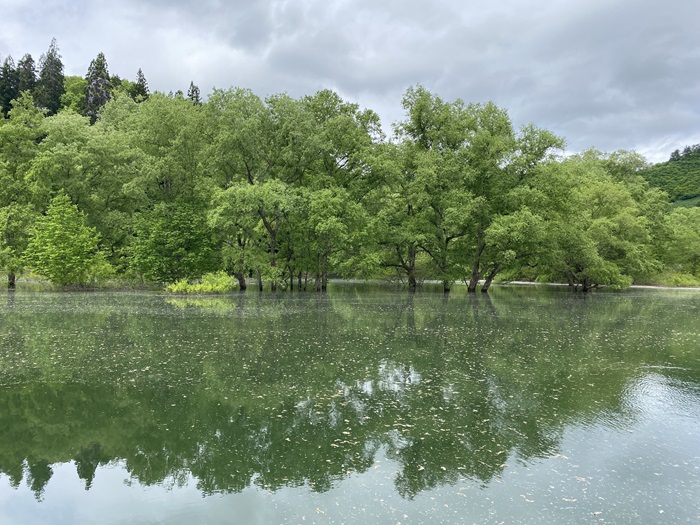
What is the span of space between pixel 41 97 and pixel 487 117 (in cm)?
7860

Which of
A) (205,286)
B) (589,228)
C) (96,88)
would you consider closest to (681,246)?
(589,228)

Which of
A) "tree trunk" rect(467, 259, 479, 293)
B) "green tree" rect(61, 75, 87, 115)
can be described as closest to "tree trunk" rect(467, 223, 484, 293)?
"tree trunk" rect(467, 259, 479, 293)

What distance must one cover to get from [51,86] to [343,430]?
335ft

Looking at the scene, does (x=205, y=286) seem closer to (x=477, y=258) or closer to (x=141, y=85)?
(x=477, y=258)

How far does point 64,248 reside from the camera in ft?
115

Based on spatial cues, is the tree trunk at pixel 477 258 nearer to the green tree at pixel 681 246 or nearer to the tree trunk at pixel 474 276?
the tree trunk at pixel 474 276

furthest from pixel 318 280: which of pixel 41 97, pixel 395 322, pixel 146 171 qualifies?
pixel 41 97

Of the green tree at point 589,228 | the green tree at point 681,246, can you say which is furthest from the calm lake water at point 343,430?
the green tree at point 681,246

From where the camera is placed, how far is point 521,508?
5.56 m

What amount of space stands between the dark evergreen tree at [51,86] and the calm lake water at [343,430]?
82.4 m

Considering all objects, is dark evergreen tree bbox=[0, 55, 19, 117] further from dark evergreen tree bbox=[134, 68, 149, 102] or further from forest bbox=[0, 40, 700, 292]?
forest bbox=[0, 40, 700, 292]

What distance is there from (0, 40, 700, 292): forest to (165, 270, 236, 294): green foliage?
0.46m

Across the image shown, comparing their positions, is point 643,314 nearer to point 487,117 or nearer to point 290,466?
point 487,117

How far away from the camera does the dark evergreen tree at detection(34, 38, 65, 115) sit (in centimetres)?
8003
